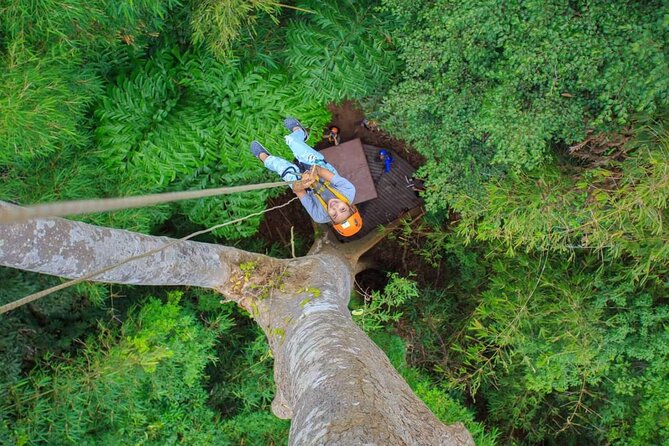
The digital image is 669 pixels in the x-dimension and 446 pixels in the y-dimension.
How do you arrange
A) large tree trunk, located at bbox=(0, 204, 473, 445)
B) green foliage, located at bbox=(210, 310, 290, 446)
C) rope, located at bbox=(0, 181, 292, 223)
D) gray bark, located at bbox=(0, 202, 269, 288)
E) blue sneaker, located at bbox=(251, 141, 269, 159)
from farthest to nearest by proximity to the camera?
green foliage, located at bbox=(210, 310, 290, 446) < blue sneaker, located at bbox=(251, 141, 269, 159) < gray bark, located at bbox=(0, 202, 269, 288) < large tree trunk, located at bbox=(0, 204, 473, 445) < rope, located at bbox=(0, 181, 292, 223)

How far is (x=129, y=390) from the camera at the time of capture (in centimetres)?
412

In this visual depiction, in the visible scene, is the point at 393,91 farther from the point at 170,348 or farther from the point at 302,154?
the point at 170,348

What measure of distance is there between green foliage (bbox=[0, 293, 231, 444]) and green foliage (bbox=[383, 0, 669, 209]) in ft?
9.15

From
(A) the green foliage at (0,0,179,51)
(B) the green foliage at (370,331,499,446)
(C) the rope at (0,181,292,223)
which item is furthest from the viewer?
(B) the green foliage at (370,331,499,446)

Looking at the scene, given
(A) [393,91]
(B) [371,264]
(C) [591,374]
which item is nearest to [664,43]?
(A) [393,91]

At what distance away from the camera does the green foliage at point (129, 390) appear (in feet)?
12.7

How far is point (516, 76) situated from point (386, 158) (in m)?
2.17

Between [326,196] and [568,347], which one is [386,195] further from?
[568,347]

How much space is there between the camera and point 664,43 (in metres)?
2.71

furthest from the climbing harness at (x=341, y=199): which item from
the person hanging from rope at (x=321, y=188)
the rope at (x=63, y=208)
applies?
the rope at (x=63, y=208)

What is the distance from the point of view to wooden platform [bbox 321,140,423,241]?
5332mm

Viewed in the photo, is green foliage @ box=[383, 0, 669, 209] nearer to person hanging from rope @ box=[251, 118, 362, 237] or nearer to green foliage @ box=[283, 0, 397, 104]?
green foliage @ box=[283, 0, 397, 104]

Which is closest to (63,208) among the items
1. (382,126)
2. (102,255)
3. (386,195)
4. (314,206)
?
(102,255)

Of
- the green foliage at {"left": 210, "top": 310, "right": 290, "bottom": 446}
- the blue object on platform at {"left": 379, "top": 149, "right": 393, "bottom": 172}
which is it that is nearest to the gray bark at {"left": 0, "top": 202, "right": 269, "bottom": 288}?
the green foliage at {"left": 210, "top": 310, "right": 290, "bottom": 446}
